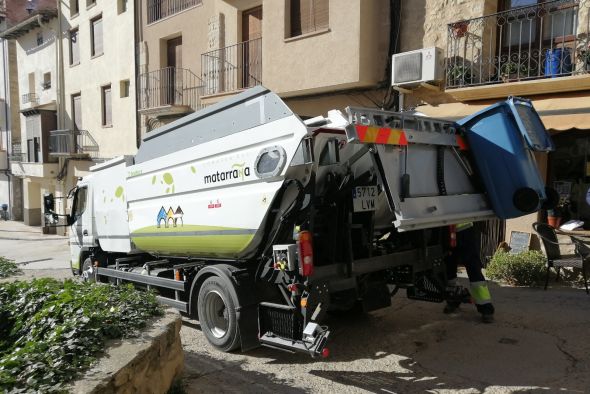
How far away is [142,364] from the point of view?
3.31m

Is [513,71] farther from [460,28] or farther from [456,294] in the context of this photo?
[456,294]

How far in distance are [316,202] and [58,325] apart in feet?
8.06

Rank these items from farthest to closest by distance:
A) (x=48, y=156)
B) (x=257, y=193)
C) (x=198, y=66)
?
(x=48, y=156), (x=198, y=66), (x=257, y=193)

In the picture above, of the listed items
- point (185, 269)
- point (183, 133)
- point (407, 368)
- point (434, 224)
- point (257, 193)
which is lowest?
point (407, 368)

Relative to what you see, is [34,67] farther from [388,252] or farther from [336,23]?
[388,252]

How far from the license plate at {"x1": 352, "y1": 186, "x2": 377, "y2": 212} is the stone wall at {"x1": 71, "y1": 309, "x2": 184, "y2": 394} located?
1.97m

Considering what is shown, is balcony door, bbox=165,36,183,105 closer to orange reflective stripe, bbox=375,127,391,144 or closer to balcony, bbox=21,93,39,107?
orange reflective stripe, bbox=375,127,391,144

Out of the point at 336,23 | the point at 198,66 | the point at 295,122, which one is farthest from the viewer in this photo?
the point at 198,66

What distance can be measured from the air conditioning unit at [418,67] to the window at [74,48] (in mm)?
18362

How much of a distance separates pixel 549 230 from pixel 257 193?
5.20 metres

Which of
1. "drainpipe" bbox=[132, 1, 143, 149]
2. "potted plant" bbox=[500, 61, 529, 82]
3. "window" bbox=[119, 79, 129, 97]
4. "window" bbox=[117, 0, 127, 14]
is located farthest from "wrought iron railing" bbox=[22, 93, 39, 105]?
"potted plant" bbox=[500, 61, 529, 82]

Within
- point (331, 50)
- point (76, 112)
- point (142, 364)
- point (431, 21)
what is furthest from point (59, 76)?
point (142, 364)

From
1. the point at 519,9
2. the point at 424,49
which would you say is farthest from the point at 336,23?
the point at 519,9

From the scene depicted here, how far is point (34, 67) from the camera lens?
2697cm
